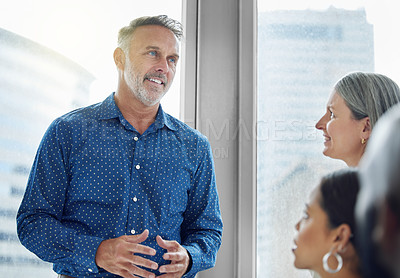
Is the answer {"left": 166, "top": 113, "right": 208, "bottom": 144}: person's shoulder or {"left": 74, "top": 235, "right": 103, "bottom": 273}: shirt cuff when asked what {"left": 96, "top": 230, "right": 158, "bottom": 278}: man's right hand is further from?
{"left": 166, "top": 113, "right": 208, "bottom": 144}: person's shoulder

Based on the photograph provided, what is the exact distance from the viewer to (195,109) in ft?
7.03

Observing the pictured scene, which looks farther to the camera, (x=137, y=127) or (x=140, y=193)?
(x=137, y=127)

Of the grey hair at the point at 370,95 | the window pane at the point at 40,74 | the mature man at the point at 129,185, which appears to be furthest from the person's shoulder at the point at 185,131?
the grey hair at the point at 370,95

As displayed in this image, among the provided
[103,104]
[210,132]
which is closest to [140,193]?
[103,104]

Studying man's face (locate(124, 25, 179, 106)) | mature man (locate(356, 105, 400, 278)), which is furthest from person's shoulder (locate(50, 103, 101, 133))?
mature man (locate(356, 105, 400, 278))

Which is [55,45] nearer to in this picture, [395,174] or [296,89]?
[296,89]

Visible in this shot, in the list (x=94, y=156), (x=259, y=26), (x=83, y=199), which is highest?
(x=259, y=26)

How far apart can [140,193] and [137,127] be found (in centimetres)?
29

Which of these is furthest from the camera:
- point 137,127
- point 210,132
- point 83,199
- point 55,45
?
point 210,132

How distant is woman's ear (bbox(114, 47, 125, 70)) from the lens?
189 centimetres

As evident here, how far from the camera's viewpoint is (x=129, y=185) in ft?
5.44

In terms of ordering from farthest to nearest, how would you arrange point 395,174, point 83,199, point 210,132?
point 210,132, point 83,199, point 395,174

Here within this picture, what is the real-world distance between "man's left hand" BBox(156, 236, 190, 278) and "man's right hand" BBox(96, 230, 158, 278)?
0.22 ft

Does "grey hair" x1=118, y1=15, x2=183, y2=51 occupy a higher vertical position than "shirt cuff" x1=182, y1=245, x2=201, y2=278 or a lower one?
higher
